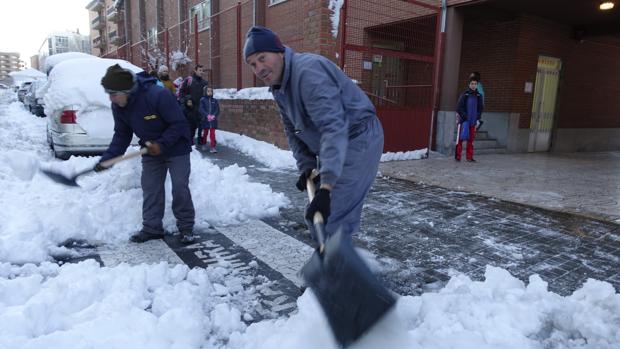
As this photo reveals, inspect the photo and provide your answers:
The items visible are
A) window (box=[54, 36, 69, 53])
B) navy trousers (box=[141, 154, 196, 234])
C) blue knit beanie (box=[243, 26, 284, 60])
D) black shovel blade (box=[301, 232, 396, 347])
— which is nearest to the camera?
black shovel blade (box=[301, 232, 396, 347])

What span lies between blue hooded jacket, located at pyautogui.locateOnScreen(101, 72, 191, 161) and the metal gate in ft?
17.0

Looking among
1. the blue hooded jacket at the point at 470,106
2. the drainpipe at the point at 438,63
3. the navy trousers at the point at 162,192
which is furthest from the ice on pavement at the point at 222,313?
the drainpipe at the point at 438,63

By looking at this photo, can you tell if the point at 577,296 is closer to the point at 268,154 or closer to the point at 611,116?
the point at 268,154

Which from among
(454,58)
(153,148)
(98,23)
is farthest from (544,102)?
(98,23)

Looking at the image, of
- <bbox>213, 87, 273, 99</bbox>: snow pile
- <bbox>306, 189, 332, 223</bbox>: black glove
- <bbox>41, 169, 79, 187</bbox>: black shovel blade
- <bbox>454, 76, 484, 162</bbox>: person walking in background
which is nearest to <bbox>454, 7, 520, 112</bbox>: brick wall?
<bbox>454, 76, 484, 162</bbox>: person walking in background

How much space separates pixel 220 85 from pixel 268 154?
243 inches

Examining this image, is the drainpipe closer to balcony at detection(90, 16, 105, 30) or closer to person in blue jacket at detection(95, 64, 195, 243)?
person in blue jacket at detection(95, 64, 195, 243)

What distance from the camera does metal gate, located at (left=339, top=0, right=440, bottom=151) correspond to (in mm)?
9086

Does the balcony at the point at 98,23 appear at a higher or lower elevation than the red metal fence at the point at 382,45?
higher

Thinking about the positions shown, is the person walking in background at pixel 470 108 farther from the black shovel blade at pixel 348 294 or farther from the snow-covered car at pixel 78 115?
the black shovel blade at pixel 348 294

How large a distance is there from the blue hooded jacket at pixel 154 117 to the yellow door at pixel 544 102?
38.4ft

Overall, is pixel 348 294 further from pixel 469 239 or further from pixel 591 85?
pixel 591 85

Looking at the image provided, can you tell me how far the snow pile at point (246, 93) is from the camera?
1087cm

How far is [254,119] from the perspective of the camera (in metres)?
11.5
